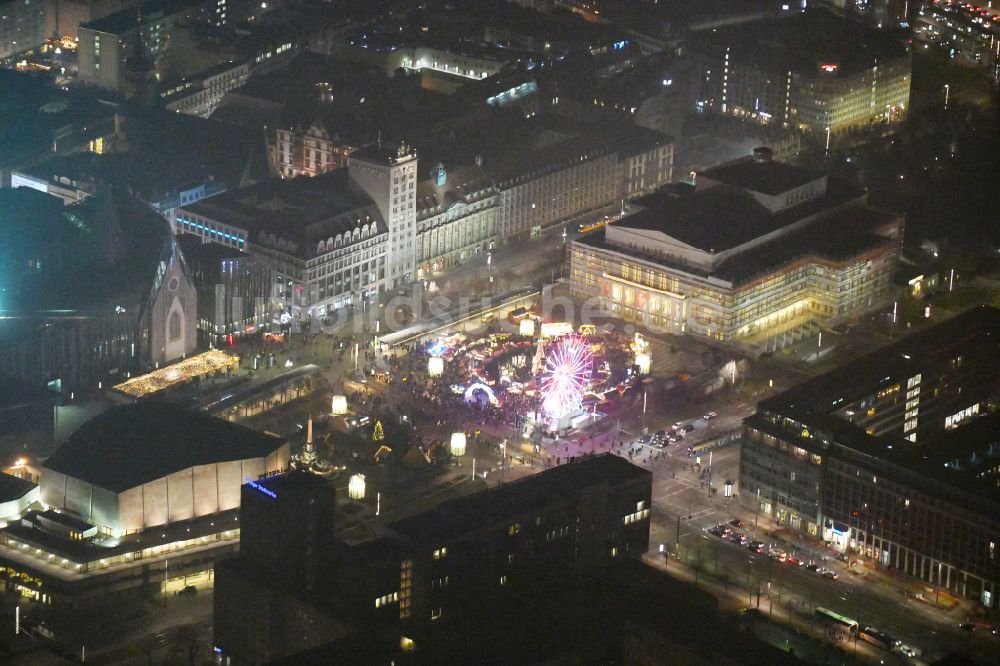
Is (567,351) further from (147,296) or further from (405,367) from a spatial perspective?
(147,296)

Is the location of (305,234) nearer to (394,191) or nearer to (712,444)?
(394,191)

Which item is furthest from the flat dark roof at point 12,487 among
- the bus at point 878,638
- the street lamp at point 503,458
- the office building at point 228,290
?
the bus at point 878,638

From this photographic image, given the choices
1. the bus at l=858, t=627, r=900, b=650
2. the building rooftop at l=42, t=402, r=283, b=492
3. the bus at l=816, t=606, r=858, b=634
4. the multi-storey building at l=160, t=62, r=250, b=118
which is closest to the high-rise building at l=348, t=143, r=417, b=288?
the multi-storey building at l=160, t=62, r=250, b=118

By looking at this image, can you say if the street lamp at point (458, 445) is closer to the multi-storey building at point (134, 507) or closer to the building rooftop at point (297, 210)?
the multi-storey building at point (134, 507)

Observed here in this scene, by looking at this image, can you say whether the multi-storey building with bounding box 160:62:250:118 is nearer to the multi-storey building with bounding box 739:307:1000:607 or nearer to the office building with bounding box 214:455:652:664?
the multi-storey building with bounding box 739:307:1000:607

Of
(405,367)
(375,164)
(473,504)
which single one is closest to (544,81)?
(375,164)

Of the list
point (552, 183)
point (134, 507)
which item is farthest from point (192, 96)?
point (134, 507)

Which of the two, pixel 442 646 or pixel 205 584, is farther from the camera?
pixel 205 584
